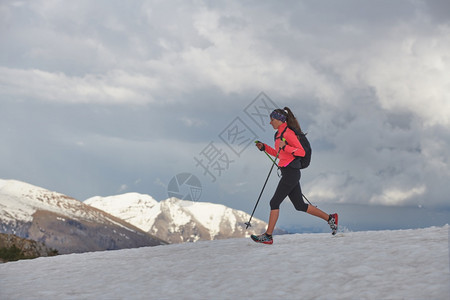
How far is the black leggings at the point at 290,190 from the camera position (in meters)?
13.2

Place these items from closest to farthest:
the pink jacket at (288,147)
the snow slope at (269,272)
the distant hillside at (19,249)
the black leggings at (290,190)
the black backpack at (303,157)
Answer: the snow slope at (269,272) < the pink jacket at (288,147) < the black backpack at (303,157) < the black leggings at (290,190) < the distant hillside at (19,249)

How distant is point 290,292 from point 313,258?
2330 millimetres

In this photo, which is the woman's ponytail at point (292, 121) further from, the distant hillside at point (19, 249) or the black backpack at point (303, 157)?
the distant hillside at point (19, 249)

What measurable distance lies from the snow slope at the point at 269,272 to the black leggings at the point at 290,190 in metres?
1.13

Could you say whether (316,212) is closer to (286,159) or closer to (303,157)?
(303,157)

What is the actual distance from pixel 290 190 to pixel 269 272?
324 cm

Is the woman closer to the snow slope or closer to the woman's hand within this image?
the woman's hand

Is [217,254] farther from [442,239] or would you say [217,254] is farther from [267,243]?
[442,239]

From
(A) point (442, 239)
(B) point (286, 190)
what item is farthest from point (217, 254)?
(A) point (442, 239)

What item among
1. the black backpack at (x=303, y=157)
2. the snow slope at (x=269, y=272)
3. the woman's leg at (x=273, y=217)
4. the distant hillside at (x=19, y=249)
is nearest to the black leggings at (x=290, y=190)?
the woman's leg at (x=273, y=217)

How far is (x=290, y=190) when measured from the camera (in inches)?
524

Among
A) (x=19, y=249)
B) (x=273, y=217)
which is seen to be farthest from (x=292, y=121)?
(x=19, y=249)

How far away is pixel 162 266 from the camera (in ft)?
42.0

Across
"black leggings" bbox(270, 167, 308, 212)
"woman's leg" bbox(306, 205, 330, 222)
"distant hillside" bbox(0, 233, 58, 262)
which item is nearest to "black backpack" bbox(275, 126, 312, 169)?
"black leggings" bbox(270, 167, 308, 212)
